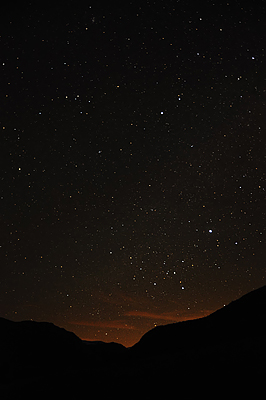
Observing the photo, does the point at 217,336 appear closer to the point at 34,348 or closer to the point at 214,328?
the point at 214,328

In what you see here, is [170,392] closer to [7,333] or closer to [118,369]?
[118,369]

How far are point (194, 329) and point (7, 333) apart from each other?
2421 cm

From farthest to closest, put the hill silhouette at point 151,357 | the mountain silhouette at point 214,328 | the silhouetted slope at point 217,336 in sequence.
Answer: the mountain silhouette at point 214,328, the silhouetted slope at point 217,336, the hill silhouette at point 151,357

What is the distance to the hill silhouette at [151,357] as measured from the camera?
15.9m

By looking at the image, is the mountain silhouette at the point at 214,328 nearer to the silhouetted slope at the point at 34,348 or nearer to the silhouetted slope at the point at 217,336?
the silhouetted slope at the point at 217,336

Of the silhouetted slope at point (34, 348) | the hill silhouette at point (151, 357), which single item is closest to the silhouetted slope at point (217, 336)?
the hill silhouette at point (151, 357)

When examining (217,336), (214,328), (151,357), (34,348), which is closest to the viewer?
A: (151,357)

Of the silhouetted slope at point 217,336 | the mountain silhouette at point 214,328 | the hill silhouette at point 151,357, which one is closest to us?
the hill silhouette at point 151,357

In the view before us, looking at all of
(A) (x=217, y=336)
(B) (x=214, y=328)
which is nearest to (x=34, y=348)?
(B) (x=214, y=328)

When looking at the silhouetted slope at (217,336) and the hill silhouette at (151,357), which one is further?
the silhouetted slope at (217,336)

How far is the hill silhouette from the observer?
1587cm

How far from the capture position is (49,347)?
41156mm

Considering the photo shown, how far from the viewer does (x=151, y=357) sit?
23.4 meters

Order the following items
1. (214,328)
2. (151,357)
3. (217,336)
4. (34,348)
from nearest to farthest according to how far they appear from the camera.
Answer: (151,357), (217,336), (214,328), (34,348)
